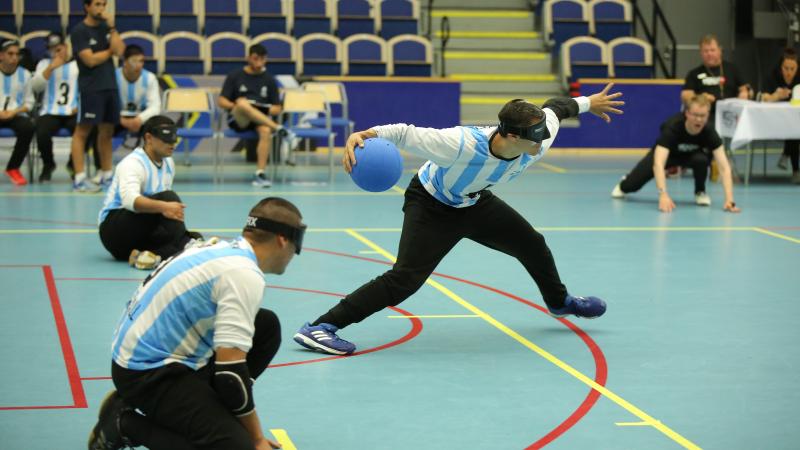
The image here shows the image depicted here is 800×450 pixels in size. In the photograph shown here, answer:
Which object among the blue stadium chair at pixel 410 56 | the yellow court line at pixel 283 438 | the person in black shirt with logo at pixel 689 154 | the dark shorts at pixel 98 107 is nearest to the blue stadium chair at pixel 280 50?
the blue stadium chair at pixel 410 56

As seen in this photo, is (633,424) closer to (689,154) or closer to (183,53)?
(689,154)

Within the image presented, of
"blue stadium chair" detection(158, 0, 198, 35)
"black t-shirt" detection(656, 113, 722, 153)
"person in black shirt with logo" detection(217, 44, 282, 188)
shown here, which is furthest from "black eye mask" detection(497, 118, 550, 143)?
"blue stadium chair" detection(158, 0, 198, 35)

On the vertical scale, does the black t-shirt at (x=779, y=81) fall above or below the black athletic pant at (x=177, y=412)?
above

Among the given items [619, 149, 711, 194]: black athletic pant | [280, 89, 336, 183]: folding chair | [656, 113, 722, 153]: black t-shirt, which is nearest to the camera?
[656, 113, 722, 153]: black t-shirt

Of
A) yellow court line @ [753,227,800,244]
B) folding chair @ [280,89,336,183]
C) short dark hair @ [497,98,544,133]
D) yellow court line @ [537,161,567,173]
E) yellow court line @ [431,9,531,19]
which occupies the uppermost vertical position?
yellow court line @ [431,9,531,19]

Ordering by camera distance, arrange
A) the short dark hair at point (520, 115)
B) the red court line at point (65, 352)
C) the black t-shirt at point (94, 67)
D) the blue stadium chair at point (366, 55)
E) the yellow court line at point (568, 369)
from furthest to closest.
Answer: the blue stadium chair at point (366, 55)
the black t-shirt at point (94, 67)
the short dark hair at point (520, 115)
the red court line at point (65, 352)
the yellow court line at point (568, 369)

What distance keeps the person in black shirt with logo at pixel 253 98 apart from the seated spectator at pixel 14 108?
2.34 m

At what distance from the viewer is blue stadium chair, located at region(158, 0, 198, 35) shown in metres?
18.9

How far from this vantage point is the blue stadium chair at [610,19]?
2070 centimetres

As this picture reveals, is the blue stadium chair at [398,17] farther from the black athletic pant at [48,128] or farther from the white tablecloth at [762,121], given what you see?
the black athletic pant at [48,128]

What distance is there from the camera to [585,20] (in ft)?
68.1

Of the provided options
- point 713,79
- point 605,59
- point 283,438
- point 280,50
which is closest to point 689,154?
point 713,79

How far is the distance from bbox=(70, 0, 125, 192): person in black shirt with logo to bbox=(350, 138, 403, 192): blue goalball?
7.85 m

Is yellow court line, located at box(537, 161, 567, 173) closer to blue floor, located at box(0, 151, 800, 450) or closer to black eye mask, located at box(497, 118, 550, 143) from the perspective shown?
blue floor, located at box(0, 151, 800, 450)
